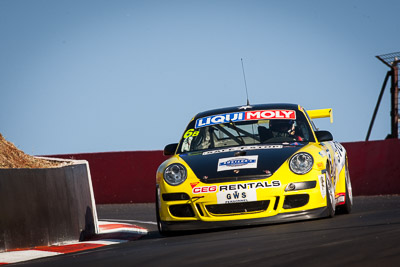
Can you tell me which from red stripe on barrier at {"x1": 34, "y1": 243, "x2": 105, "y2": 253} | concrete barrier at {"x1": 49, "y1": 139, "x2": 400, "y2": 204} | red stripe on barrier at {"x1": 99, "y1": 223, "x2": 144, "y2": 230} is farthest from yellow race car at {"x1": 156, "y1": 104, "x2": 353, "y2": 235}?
concrete barrier at {"x1": 49, "y1": 139, "x2": 400, "y2": 204}

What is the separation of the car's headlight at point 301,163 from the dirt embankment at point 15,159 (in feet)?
12.3

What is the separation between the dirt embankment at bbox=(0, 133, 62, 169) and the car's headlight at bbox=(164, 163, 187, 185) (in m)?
2.79

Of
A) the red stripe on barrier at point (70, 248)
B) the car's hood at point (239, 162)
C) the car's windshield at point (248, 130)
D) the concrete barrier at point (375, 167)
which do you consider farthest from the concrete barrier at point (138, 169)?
the red stripe on barrier at point (70, 248)

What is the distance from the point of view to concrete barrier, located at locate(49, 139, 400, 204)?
15438 mm

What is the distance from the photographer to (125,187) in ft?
56.6

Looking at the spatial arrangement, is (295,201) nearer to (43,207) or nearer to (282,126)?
(282,126)

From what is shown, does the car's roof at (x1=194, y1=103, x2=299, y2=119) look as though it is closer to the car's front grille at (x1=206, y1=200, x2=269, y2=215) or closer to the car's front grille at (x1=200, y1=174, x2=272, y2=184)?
the car's front grille at (x1=200, y1=174, x2=272, y2=184)

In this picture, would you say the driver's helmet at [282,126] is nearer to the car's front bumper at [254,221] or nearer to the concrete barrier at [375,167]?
the car's front bumper at [254,221]

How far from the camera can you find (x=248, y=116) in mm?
8828

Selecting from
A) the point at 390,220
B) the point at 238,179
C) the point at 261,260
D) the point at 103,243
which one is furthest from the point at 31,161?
the point at 261,260

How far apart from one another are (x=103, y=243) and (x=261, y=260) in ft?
11.9

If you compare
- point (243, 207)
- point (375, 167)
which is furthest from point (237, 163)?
point (375, 167)

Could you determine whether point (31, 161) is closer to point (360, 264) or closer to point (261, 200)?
point (261, 200)

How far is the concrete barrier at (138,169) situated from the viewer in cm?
1544
